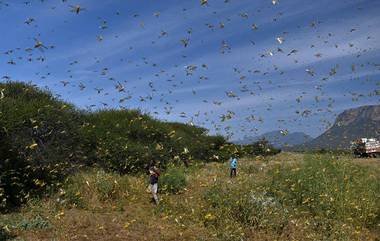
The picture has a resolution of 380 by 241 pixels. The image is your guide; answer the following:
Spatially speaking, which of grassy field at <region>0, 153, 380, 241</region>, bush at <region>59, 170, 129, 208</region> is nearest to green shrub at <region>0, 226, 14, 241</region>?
grassy field at <region>0, 153, 380, 241</region>

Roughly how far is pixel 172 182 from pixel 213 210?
5400mm

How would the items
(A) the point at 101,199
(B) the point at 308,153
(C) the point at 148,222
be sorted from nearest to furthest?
(C) the point at 148,222, (A) the point at 101,199, (B) the point at 308,153

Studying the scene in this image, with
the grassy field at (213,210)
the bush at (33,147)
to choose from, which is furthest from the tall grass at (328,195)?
the bush at (33,147)

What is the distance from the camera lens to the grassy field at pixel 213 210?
16875 millimetres

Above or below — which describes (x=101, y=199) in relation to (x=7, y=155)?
below

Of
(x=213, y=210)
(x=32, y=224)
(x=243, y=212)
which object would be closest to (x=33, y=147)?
(x=32, y=224)

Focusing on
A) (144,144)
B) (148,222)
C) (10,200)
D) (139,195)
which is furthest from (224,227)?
(144,144)

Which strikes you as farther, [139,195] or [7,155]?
[139,195]

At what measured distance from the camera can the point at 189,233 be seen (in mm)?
17141

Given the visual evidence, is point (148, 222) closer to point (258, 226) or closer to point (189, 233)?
point (189, 233)

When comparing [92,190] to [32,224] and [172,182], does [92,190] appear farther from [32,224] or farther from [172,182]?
[32,224]

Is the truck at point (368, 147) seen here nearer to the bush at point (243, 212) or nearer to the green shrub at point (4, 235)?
the bush at point (243, 212)

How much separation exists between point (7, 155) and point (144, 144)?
12609 millimetres

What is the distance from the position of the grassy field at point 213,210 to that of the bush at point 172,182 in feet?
0.19
